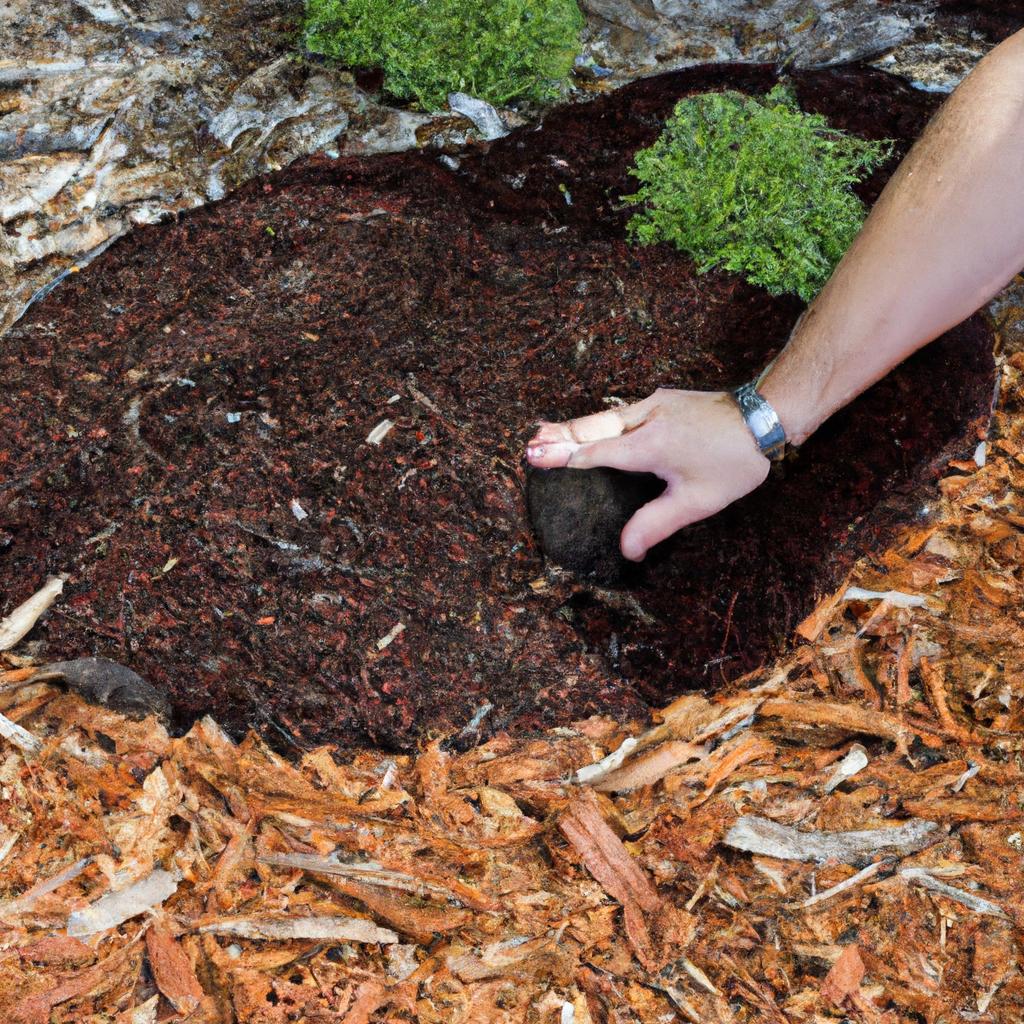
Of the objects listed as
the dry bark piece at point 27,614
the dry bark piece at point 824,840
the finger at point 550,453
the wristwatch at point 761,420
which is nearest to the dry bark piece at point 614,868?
the dry bark piece at point 824,840

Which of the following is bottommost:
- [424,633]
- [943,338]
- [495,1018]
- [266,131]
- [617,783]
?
[495,1018]

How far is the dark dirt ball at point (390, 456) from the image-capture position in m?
1.92

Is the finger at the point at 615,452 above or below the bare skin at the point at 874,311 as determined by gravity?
below

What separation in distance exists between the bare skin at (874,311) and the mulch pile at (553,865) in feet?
1.75

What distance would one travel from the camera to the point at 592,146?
100 inches

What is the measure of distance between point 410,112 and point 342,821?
2.10 m

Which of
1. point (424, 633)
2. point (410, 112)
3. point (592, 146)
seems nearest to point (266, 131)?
point (410, 112)

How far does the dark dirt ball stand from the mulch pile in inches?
5.3

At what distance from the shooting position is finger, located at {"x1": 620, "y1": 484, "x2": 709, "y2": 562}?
2.01 metres

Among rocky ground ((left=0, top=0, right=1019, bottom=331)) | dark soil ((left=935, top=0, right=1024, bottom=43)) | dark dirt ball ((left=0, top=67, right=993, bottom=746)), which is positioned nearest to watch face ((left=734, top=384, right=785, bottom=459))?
dark dirt ball ((left=0, top=67, right=993, bottom=746))

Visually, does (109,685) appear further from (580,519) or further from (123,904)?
(580,519)

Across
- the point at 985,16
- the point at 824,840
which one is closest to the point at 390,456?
the point at 824,840

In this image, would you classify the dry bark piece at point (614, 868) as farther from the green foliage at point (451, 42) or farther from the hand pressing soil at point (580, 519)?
the green foliage at point (451, 42)

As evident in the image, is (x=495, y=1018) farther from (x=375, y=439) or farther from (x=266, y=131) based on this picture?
(x=266, y=131)
